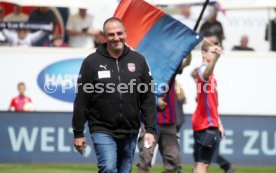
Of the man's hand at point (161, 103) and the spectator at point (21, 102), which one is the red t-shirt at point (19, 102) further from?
the man's hand at point (161, 103)

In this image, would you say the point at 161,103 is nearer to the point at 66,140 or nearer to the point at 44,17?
the point at 66,140

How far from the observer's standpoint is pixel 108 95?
1091 centimetres

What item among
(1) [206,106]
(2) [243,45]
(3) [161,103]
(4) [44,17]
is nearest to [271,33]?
(2) [243,45]

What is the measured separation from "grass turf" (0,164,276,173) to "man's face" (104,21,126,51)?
750cm

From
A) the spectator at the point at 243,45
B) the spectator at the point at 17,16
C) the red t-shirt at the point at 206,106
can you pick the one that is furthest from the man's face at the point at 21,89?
the red t-shirt at the point at 206,106

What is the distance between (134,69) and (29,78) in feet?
43.0

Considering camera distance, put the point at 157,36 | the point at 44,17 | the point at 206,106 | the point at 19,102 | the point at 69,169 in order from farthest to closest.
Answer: the point at 44,17 → the point at 19,102 → the point at 69,169 → the point at 157,36 → the point at 206,106

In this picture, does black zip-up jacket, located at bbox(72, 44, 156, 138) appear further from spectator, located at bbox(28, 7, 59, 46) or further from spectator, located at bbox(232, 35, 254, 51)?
spectator, located at bbox(232, 35, 254, 51)

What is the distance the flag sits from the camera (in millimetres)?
14117

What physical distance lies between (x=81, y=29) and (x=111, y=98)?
512 inches

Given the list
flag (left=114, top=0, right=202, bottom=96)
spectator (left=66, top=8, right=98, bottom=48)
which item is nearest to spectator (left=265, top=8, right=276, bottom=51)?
spectator (left=66, top=8, right=98, bottom=48)

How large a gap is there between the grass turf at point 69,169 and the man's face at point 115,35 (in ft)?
24.6

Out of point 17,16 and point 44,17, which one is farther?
Answer: point 17,16

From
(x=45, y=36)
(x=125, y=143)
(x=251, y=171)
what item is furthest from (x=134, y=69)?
(x=45, y=36)
